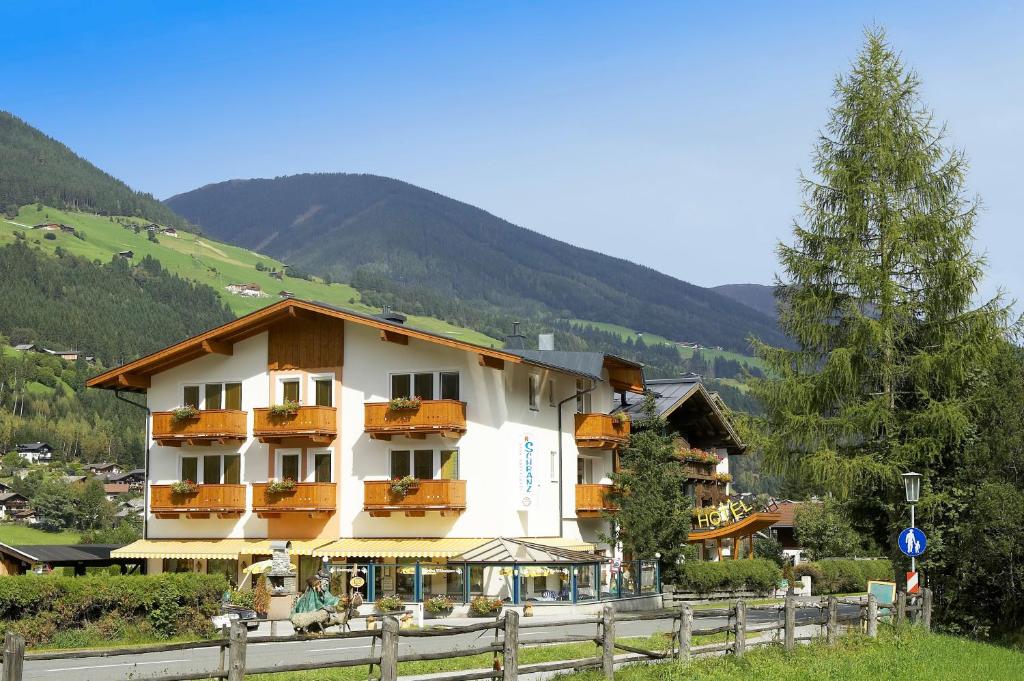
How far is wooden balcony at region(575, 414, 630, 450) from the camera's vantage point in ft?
172

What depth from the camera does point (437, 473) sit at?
155ft

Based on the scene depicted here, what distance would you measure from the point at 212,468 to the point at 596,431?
1495 cm

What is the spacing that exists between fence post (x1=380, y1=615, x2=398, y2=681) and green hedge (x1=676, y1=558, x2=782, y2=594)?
38.7 metres

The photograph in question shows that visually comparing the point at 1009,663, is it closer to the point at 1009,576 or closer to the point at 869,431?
the point at 1009,576

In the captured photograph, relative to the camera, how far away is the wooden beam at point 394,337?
157 feet

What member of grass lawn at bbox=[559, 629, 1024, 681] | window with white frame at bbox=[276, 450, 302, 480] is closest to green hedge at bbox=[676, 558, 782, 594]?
window with white frame at bbox=[276, 450, 302, 480]

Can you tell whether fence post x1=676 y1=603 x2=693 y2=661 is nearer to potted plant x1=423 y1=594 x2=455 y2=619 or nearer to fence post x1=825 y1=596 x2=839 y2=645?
fence post x1=825 y1=596 x2=839 y2=645

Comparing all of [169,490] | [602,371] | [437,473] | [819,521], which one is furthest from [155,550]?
[819,521]

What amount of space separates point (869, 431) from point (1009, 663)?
11.3m

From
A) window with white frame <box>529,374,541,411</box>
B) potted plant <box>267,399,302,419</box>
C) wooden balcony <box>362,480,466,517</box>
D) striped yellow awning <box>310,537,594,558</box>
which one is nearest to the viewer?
striped yellow awning <box>310,537,594,558</box>

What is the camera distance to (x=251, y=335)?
167ft

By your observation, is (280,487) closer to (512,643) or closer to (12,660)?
(512,643)

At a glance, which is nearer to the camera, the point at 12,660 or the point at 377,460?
the point at 12,660

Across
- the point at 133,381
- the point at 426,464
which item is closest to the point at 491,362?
the point at 426,464
